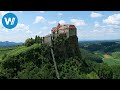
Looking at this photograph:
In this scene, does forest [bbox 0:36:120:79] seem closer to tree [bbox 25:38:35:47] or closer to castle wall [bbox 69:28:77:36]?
tree [bbox 25:38:35:47]

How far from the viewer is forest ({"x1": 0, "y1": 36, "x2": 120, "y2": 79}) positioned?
247 inches

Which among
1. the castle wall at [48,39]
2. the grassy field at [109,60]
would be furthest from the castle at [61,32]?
the grassy field at [109,60]

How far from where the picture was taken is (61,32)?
6414mm

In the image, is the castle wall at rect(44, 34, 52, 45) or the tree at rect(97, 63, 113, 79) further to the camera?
the castle wall at rect(44, 34, 52, 45)

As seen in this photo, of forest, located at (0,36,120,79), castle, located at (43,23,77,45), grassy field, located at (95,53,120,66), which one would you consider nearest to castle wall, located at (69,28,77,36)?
castle, located at (43,23,77,45)

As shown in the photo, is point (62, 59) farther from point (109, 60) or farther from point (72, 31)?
point (109, 60)

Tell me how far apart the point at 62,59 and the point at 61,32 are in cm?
34

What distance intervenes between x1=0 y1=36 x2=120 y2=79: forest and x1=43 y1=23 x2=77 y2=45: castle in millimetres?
60

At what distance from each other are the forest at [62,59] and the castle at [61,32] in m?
0.06
